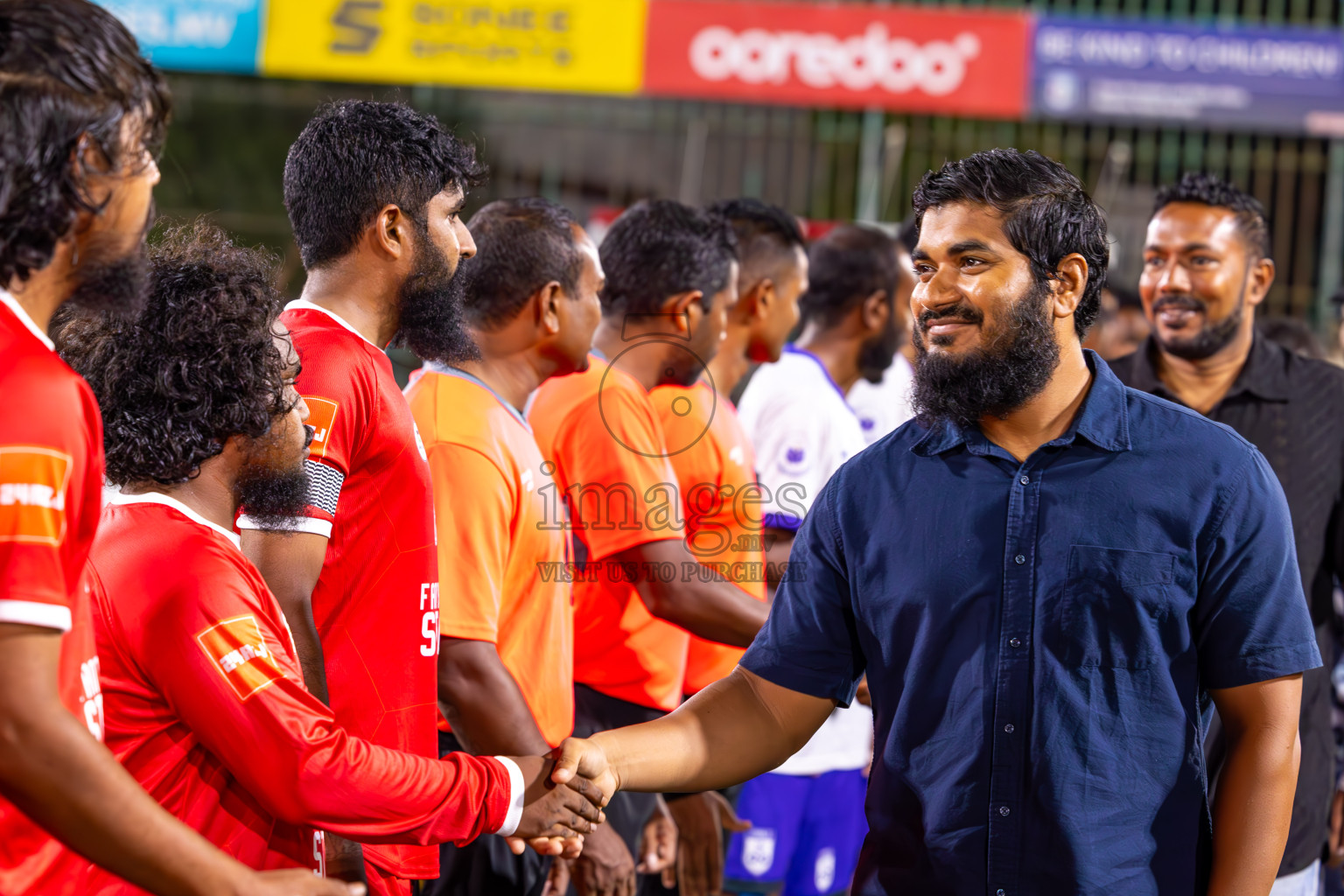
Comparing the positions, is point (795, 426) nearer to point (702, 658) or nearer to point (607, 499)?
point (702, 658)

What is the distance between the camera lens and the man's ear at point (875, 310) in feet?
18.4

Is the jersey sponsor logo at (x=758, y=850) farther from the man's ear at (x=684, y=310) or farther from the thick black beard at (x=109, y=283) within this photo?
the thick black beard at (x=109, y=283)

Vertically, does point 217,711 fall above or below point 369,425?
below

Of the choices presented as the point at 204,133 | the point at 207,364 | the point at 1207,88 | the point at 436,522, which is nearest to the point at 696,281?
the point at 436,522

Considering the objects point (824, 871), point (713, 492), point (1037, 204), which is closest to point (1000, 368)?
point (1037, 204)

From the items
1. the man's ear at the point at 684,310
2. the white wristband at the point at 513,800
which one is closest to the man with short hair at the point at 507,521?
the white wristband at the point at 513,800

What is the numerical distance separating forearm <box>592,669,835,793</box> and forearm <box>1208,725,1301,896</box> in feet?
2.41

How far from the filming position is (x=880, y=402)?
6164 millimetres

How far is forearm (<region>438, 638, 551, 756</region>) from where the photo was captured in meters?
2.90

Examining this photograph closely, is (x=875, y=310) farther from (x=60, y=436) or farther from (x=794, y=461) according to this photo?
(x=60, y=436)

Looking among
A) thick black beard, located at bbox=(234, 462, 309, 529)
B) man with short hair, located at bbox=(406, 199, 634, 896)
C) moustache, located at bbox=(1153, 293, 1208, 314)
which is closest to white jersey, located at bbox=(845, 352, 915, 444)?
moustache, located at bbox=(1153, 293, 1208, 314)

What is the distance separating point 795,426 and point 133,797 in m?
3.44

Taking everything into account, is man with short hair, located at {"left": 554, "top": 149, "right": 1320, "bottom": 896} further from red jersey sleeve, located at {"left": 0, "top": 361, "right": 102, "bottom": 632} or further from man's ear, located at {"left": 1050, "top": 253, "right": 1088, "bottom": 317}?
red jersey sleeve, located at {"left": 0, "top": 361, "right": 102, "bottom": 632}

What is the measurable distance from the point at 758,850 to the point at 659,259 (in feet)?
7.56
